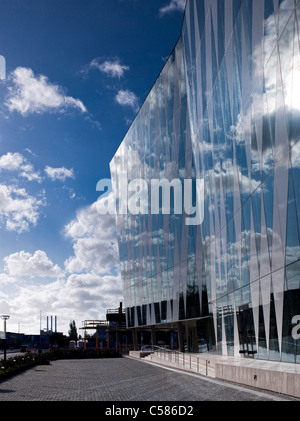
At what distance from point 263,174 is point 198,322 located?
80.1 ft

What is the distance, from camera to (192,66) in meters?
39.9

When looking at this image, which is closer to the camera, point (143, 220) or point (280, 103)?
point (280, 103)

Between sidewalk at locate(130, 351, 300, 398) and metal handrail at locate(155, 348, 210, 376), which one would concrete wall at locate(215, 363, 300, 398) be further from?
metal handrail at locate(155, 348, 210, 376)

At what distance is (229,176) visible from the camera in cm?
2867

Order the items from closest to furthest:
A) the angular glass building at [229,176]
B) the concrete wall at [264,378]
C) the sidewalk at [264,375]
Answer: the concrete wall at [264,378] → the sidewalk at [264,375] → the angular glass building at [229,176]

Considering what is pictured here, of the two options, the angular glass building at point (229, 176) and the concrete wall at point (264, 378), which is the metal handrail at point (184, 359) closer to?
the angular glass building at point (229, 176)

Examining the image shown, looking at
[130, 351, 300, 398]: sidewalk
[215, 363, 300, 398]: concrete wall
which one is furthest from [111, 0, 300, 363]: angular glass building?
[215, 363, 300, 398]: concrete wall

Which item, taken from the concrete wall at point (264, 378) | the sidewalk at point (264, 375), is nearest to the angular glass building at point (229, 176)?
the sidewalk at point (264, 375)

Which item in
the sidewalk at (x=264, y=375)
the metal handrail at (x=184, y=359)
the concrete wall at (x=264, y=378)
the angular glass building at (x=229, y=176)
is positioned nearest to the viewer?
the concrete wall at (x=264, y=378)

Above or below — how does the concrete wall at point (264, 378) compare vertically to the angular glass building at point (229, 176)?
below

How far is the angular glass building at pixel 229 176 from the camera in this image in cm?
1891

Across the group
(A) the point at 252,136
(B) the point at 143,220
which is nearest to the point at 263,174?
(A) the point at 252,136

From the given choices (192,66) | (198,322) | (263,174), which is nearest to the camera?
(263,174)
